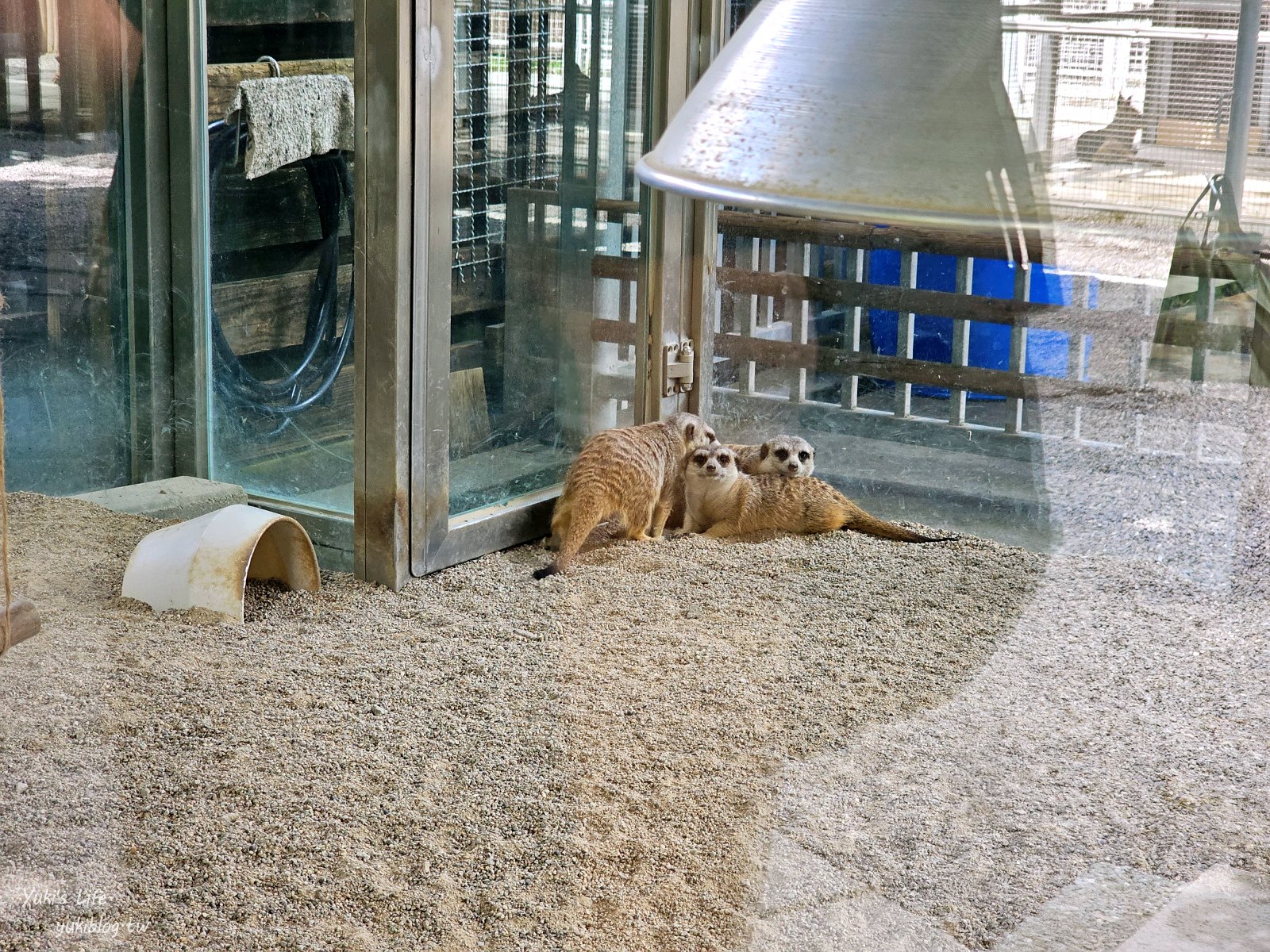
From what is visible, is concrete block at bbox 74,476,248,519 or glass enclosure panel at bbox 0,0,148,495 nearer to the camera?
glass enclosure panel at bbox 0,0,148,495

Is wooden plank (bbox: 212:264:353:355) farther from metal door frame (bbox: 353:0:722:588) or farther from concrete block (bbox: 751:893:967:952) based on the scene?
concrete block (bbox: 751:893:967:952)

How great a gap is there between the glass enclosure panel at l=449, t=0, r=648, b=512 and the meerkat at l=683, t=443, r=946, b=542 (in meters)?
0.30

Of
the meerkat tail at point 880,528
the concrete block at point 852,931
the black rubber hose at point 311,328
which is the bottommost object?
the meerkat tail at point 880,528

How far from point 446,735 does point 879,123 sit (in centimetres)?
152

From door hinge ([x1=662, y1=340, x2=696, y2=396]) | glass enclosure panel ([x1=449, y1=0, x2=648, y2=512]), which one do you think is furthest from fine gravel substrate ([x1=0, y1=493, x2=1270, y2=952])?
door hinge ([x1=662, y1=340, x2=696, y2=396])

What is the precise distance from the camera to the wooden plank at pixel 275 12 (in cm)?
227

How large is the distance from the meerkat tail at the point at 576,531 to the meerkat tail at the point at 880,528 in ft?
2.06

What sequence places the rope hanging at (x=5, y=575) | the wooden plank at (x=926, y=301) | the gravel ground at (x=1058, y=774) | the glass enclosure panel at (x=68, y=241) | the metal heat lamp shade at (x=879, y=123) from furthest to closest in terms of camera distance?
the wooden plank at (x=926, y=301), the glass enclosure panel at (x=68, y=241), the rope hanging at (x=5, y=575), the gravel ground at (x=1058, y=774), the metal heat lamp shade at (x=879, y=123)

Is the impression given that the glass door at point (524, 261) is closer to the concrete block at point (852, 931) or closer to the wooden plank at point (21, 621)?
the wooden plank at point (21, 621)

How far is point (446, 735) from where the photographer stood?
1.77 meters

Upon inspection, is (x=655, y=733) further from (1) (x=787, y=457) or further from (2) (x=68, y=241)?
(2) (x=68, y=241)

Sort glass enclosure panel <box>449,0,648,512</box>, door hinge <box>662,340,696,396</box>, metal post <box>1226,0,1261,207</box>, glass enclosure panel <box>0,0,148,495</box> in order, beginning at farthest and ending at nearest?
1. door hinge <box>662,340,696,396</box>
2. glass enclosure panel <box>449,0,648,512</box>
3. glass enclosure panel <box>0,0,148,495</box>
4. metal post <box>1226,0,1261,207</box>

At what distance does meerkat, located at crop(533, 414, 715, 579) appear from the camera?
8.50 ft

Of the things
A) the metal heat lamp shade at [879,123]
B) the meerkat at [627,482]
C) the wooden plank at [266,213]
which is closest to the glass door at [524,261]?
the meerkat at [627,482]
